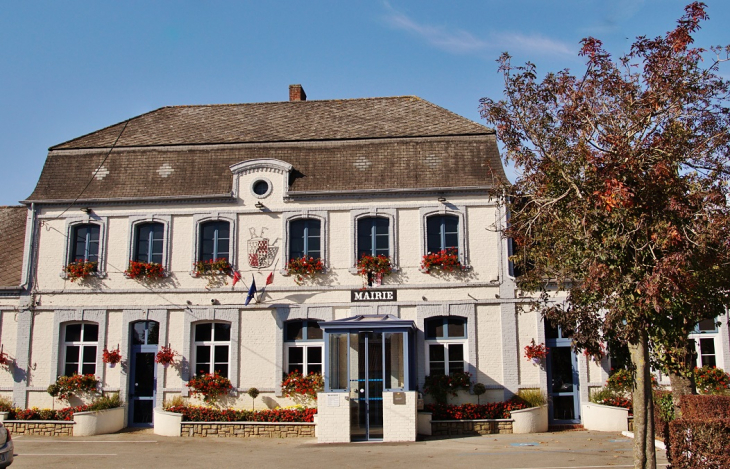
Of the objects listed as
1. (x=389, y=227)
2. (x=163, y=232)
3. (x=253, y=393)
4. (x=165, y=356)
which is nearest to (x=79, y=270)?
(x=163, y=232)

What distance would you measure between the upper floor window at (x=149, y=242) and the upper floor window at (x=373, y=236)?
205 inches

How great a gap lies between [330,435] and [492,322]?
495cm

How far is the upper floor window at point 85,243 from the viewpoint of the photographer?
1819cm

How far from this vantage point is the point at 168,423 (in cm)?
1625

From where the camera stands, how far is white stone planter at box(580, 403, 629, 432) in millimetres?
15594

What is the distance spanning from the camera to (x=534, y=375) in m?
16.7

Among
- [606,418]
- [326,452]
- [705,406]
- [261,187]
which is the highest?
[261,187]

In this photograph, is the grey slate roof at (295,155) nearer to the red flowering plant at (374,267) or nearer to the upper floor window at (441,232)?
the upper floor window at (441,232)

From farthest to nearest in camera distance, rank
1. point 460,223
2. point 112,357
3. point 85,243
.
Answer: point 85,243, point 460,223, point 112,357

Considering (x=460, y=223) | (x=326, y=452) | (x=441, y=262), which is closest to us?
(x=326, y=452)

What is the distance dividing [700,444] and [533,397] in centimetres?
765

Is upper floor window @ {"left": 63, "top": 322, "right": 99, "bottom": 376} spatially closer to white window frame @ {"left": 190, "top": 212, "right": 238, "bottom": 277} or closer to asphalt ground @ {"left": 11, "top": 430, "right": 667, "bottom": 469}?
asphalt ground @ {"left": 11, "top": 430, "right": 667, "bottom": 469}

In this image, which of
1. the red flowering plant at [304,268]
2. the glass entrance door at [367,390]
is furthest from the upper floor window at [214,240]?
the glass entrance door at [367,390]

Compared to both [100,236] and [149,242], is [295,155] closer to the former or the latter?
[149,242]
